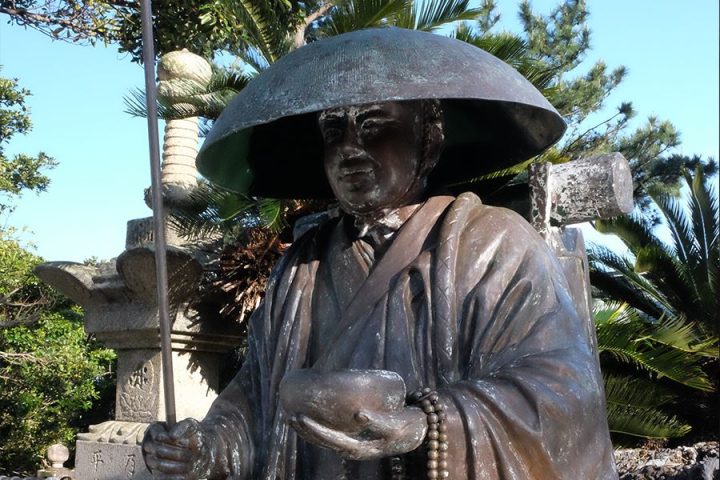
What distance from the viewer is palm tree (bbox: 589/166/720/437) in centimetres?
1133

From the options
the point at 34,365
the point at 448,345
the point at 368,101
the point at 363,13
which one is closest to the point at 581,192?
the point at 448,345

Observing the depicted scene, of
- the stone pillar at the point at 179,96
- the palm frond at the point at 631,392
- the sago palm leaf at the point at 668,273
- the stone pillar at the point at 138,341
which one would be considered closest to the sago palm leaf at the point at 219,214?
the stone pillar at the point at 179,96

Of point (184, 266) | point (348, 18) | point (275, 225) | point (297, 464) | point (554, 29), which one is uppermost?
point (554, 29)

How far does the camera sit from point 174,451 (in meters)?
2.34

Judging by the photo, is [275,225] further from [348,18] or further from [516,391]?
[516,391]

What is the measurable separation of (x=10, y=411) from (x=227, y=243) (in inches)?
351

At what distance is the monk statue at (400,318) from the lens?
2.06m

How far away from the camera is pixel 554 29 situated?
21312mm

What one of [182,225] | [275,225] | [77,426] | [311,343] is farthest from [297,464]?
[77,426]

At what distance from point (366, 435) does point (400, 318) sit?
508 millimetres

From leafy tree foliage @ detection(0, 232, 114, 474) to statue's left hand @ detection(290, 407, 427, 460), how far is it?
14075mm

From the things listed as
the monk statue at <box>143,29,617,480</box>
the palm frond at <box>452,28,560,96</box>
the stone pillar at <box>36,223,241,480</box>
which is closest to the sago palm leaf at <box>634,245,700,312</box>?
the palm frond at <box>452,28,560,96</box>

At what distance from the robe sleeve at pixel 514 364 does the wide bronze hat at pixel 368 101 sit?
39cm

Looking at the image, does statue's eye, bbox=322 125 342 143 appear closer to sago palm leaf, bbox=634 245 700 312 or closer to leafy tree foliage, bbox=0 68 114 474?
sago palm leaf, bbox=634 245 700 312
